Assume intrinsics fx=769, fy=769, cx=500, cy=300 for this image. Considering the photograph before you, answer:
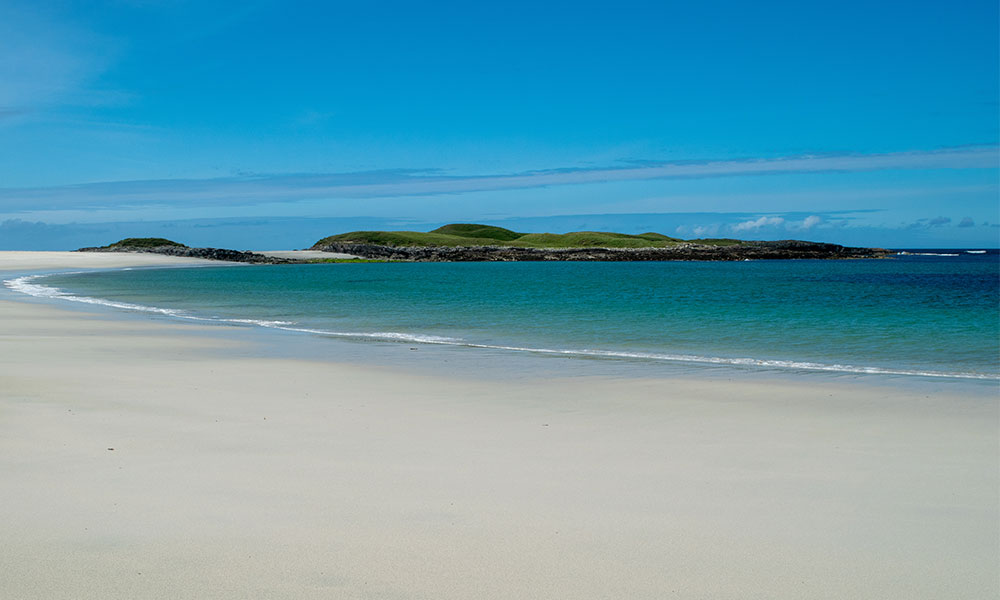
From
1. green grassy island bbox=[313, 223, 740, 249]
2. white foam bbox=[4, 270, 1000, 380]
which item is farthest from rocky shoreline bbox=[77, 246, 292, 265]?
white foam bbox=[4, 270, 1000, 380]

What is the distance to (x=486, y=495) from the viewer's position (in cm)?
530

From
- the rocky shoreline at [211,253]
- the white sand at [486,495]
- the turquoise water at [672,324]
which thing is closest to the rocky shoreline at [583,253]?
the rocky shoreline at [211,253]

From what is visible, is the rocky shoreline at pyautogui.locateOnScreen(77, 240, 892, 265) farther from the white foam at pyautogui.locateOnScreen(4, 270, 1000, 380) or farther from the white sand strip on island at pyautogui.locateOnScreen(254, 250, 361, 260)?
the white foam at pyautogui.locateOnScreen(4, 270, 1000, 380)

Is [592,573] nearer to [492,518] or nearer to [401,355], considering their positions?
[492,518]

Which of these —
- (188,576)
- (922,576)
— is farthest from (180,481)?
(922,576)

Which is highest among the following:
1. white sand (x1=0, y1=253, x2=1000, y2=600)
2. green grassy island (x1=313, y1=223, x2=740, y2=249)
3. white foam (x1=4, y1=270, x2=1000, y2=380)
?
green grassy island (x1=313, y1=223, x2=740, y2=249)

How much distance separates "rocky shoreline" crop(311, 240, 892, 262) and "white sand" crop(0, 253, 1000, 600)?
129 metres

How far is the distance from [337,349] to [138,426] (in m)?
7.87

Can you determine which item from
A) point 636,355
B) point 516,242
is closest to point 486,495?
point 636,355

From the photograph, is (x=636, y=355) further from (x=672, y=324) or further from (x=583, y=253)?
(x=583, y=253)

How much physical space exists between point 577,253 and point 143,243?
73.7 meters

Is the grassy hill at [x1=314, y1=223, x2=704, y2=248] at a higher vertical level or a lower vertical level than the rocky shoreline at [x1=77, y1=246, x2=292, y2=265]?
higher

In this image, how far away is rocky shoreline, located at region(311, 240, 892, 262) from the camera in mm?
139375

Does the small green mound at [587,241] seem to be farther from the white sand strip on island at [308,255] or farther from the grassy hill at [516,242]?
the white sand strip on island at [308,255]
